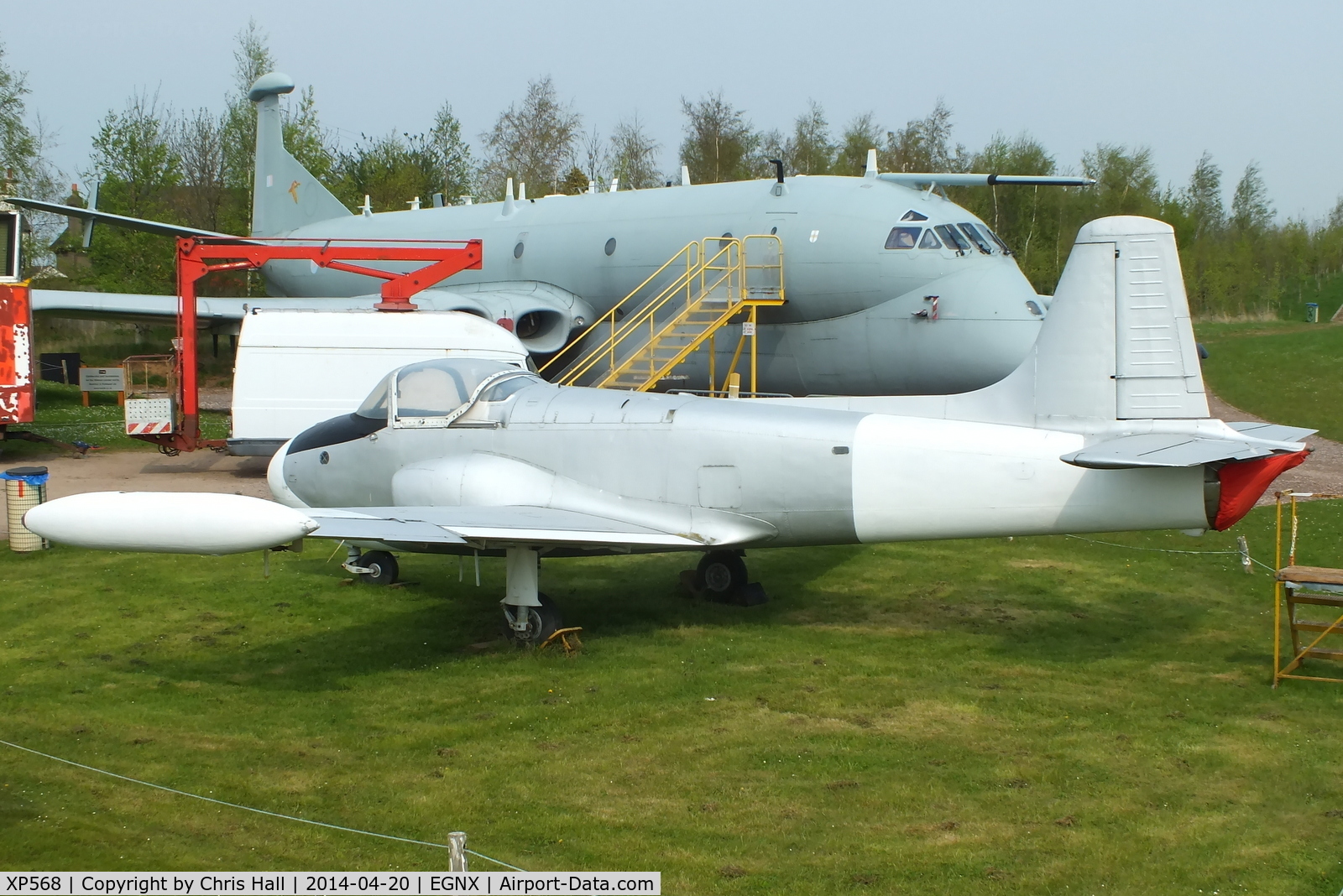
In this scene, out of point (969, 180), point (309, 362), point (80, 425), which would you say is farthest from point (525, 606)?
point (80, 425)

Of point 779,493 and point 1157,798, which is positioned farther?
point 779,493

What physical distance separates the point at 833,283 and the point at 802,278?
52 cm

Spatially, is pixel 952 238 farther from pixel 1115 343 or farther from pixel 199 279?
pixel 199 279

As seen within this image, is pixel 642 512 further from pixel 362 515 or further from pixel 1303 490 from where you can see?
pixel 1303 490

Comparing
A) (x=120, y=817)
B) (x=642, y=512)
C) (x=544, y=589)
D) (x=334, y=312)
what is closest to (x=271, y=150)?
(x=334, y=312)

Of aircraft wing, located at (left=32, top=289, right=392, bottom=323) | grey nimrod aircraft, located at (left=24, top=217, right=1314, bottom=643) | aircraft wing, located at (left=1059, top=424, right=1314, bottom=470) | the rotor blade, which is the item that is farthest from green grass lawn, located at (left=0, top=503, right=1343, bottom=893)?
aircraft wing, located at (left=32, top=289, right=392, bottom=323)

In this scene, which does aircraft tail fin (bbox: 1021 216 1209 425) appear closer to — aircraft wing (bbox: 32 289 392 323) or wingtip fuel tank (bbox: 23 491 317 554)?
wingtip fuel tank (bbox: 23 491 317 554)

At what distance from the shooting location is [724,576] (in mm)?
10508

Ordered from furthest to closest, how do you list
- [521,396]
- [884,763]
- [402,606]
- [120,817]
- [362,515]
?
[402,606]
[521,396]
[362,515]
[884,763]
[120,817]

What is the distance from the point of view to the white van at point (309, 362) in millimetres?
16062

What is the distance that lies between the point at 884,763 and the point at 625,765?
151 cm

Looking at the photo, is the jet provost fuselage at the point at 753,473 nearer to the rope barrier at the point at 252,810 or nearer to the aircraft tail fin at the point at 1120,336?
the aircraft tail fin at the point at 1120,336

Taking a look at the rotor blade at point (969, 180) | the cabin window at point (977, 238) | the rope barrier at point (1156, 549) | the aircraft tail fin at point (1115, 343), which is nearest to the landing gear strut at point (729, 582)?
the aircraft tail fin at point (1115, 343)

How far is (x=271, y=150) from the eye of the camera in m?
29.2
